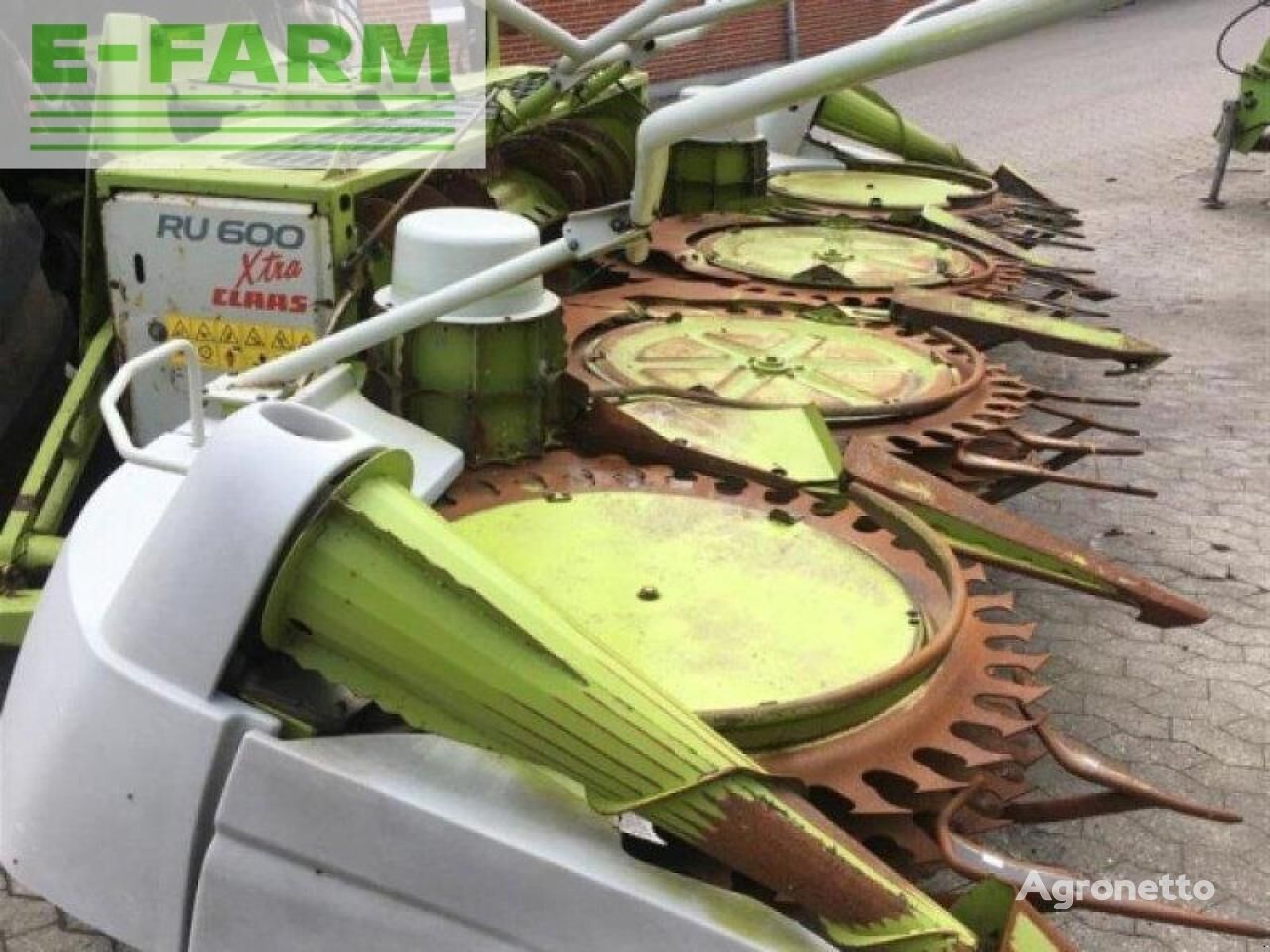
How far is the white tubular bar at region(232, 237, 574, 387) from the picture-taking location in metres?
1.81

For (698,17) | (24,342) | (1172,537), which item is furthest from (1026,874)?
(1172,537)

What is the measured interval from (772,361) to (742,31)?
808 centimetres

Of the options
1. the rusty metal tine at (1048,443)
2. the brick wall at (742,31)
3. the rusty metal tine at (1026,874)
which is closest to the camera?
the rusty metal tine at (1026,874)

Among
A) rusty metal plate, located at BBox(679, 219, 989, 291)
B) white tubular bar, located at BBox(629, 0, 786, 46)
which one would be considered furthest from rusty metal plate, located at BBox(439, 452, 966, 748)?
rusty metal plate, located at BBox(679, 219, 989, 291)

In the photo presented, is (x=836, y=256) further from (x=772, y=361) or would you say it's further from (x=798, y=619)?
(x=798, y=619)

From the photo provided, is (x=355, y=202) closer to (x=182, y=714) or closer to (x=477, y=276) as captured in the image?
(x=477, y=276)

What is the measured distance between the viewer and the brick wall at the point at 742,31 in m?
8.88

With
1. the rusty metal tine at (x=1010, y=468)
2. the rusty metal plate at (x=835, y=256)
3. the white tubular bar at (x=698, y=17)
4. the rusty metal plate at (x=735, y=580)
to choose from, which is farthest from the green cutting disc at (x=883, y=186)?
the rusty metal plate at (x=735, y=580)

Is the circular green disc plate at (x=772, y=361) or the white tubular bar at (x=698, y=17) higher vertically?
the white tubular bar at (x=698, y=17)

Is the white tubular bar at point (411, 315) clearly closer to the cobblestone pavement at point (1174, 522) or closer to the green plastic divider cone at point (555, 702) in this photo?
the green plastic divider cone at point (555, 702)

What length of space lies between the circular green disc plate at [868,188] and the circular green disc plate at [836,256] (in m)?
0.33

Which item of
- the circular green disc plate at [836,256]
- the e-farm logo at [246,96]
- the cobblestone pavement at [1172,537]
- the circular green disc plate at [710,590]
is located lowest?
the cobblestone pavement at [1172,537]

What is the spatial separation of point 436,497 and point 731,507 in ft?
1.48

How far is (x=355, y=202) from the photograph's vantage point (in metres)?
2.26
